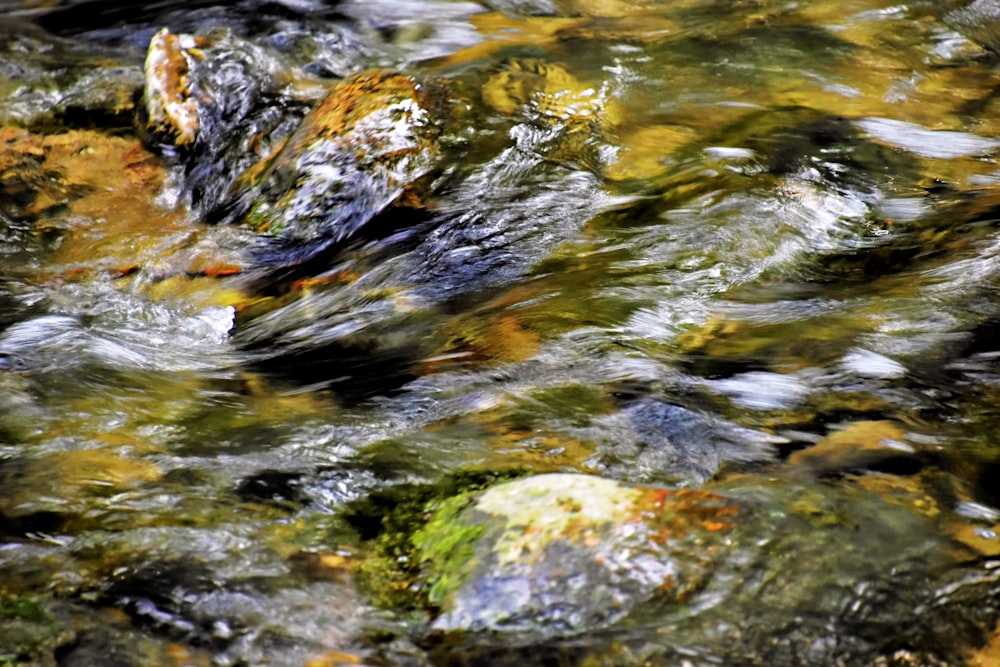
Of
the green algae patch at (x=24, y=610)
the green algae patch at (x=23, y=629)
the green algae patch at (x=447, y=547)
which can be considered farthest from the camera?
the green algae patch at (x=447, y=547)

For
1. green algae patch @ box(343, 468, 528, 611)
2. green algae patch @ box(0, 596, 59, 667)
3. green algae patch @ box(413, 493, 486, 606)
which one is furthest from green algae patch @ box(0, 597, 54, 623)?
green algae patch @ box(413, 493, 486, 606)

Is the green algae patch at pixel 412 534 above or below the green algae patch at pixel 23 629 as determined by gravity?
below

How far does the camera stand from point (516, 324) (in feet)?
14.1

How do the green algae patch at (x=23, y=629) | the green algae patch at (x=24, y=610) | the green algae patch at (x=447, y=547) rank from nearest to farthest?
1. the green algae patch at (x=23, y=629)
2. the green algae patch at (x=24, y=610)
3. the green algae patch at (x=447, y=547)

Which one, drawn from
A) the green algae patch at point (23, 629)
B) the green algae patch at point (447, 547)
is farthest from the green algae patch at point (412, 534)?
the green algae patch at point (23, 629)

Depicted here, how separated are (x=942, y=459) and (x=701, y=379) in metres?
0.97

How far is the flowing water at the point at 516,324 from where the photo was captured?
9.15 feet

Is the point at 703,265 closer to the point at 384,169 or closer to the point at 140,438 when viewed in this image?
the point at 384,169

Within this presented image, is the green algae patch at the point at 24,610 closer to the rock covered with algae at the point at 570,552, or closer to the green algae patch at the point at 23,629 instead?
the green algae patch at the point at 23,629

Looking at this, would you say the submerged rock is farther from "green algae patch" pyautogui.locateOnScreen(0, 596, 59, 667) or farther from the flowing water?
"green algae patch" pyautogui.locateOnScreen(0, 596, 59, 667)

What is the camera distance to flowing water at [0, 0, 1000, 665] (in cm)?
279

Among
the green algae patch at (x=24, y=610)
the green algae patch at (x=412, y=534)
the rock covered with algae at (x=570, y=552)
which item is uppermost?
the green algae patch at (x=24, y=610)

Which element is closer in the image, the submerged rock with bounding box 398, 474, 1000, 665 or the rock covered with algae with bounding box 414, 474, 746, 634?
the submerged rock with bounding box 398, 474, 1000, 665

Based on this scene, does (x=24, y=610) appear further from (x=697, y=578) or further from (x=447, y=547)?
(x=697, y=578)
